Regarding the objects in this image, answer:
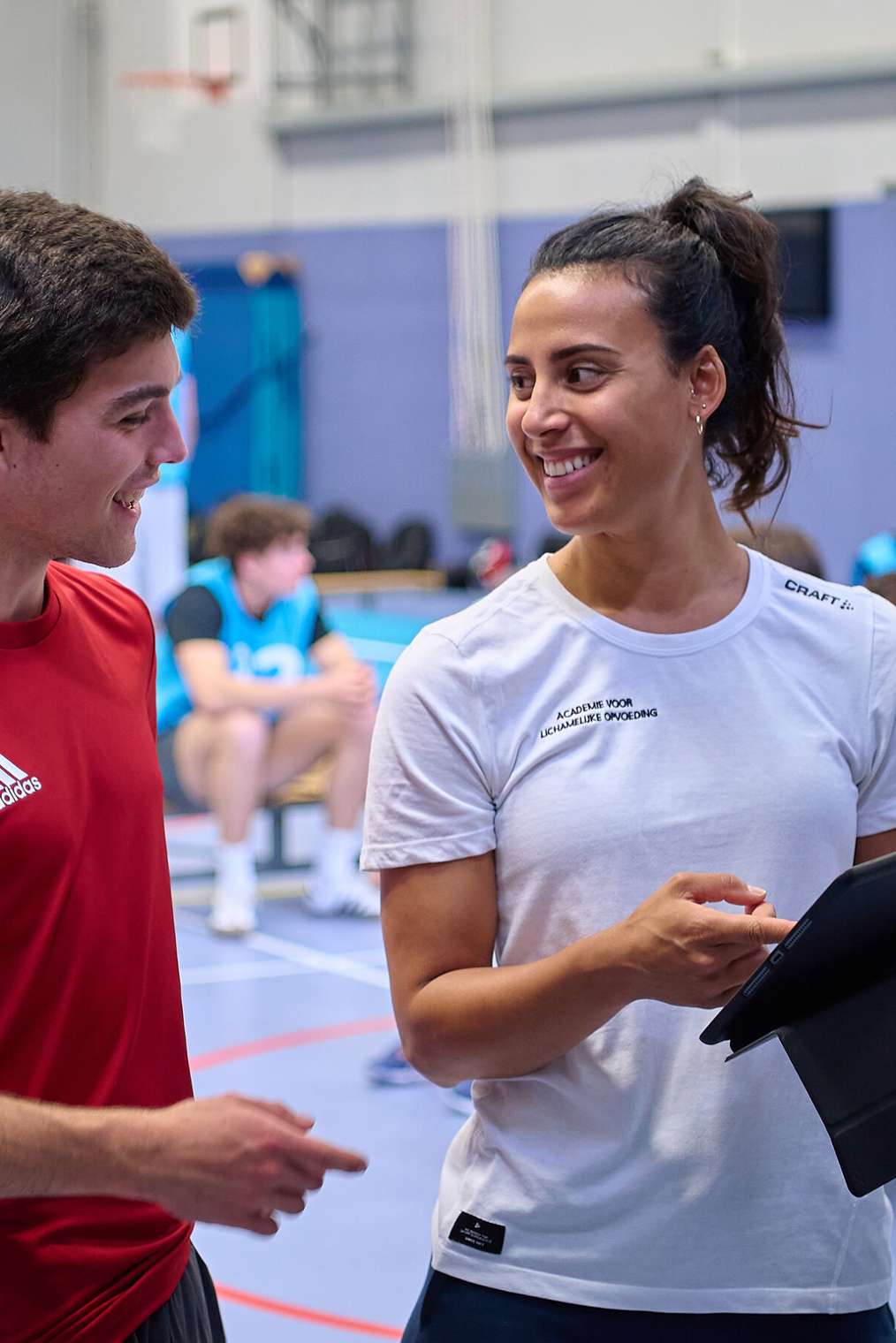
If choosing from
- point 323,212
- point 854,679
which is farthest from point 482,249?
point 854,679

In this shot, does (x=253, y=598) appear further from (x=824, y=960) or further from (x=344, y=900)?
(x=824, y=960)

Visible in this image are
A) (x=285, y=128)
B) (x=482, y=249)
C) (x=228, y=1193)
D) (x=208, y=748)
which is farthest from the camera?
(x=285, y=128)

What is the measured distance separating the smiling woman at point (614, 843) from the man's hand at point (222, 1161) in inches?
10.5

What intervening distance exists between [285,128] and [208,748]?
10955 mm

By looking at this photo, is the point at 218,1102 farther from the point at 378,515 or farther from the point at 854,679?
the point at 378,515

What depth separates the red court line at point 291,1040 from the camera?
4.74m

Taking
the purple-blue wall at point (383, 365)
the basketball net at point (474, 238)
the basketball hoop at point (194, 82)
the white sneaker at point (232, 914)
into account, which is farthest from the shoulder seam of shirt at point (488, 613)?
the basketball hoop at point (194, 82)

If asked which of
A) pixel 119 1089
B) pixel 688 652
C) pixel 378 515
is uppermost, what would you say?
pixel 688 652

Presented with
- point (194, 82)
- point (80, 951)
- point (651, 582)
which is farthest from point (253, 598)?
point (194, 82)

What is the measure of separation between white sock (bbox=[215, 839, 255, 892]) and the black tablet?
15.8 ft

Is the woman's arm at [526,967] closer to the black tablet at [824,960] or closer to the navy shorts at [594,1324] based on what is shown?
the black tablet at [824,960]

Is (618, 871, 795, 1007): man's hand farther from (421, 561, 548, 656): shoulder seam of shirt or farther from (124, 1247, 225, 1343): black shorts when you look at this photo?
(124, 1247, 225, 1343): black shorts

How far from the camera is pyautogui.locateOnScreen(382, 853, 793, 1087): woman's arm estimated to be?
4.62 ft

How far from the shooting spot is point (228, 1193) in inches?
51.2
